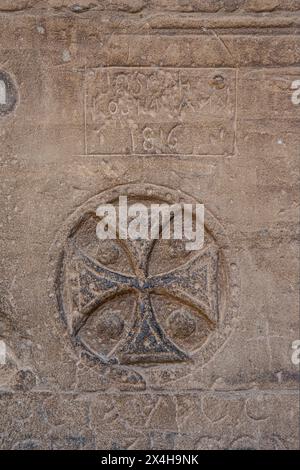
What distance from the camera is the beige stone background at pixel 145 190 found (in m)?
2.52

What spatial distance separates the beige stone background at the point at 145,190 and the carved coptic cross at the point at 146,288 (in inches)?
3.1

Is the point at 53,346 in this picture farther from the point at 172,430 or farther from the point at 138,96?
the point at 138,96

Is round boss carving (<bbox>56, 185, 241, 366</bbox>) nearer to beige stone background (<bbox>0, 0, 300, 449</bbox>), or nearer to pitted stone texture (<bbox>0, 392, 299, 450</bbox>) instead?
beige stone background (<bbox>0, 0, 300, 449</bbox>)

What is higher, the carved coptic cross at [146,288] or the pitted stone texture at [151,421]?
the carved coptic cross at [146,288]

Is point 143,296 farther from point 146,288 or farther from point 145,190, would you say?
point 145,190

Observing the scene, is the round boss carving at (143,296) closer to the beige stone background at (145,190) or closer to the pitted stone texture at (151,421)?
the beige stone background at (145,190)

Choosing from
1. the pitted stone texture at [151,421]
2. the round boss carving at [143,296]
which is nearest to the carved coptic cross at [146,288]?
the round boss carving at [143,296]

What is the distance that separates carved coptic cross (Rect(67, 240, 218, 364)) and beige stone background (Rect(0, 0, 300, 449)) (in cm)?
8

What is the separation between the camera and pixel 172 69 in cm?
254

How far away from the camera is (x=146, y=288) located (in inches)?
106

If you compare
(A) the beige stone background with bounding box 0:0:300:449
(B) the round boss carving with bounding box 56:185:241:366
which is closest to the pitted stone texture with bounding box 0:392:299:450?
(A) the beige stone background with bounding box 0:0:300:449

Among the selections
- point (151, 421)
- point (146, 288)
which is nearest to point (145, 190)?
point (146, 288)

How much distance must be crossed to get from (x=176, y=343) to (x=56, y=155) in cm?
100

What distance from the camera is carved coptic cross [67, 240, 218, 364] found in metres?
2.69
